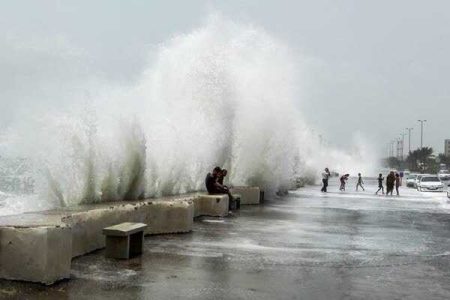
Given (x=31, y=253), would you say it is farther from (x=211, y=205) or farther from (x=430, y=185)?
(x=430, y=185)

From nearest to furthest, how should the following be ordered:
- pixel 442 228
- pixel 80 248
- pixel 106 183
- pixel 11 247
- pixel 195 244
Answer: pixel 11 247 → pixel 80 248 → pixel 195 244 → pixel 106 183 → pixel 442 228

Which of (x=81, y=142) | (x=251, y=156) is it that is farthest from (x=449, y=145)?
(x=81, y=142)

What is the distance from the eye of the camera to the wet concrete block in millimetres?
5707

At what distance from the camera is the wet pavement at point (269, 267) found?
227 inches

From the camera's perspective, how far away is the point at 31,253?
5.73 m

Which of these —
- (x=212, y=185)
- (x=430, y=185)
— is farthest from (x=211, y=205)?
(x=430, y=185)

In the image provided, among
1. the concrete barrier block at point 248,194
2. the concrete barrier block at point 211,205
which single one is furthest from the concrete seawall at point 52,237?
the concrete barrier block at point 248,194

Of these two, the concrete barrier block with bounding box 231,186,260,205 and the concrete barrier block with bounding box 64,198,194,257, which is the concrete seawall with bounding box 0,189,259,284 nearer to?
the concrete barrier block with bounding box 64,198,194,257

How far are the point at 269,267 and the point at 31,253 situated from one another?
3041mm

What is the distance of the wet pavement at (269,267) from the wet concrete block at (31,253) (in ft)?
0.42

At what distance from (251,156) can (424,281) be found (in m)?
16.2

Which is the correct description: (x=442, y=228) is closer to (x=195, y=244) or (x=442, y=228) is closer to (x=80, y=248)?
(x=195, y=244)

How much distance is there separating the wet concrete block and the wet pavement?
0.42 ft

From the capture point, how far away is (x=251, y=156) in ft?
74.4
